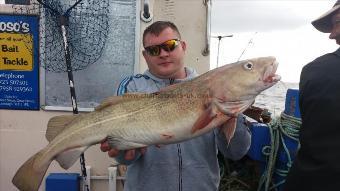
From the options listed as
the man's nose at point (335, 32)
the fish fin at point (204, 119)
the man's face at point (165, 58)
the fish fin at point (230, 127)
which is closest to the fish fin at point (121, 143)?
the fish fin at point (204, 119)

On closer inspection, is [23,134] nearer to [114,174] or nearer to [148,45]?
[114,174]

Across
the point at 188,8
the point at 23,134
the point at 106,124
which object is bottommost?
the point at 23,134

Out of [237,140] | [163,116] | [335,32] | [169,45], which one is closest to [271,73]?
[237,140]

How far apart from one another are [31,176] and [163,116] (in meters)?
1.03

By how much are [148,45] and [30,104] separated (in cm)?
224

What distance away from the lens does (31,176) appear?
2680mm

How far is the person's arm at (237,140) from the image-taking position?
8.89 ft

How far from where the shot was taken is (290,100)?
4797 millimetres

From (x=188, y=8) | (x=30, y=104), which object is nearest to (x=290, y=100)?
(x=188, y=8)

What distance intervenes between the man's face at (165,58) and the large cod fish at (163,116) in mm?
397

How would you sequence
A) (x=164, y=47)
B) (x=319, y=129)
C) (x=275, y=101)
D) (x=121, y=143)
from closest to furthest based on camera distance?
(x=121, y=143), (x=164, y=47), (x=319, y=129), (x=275, y=101)

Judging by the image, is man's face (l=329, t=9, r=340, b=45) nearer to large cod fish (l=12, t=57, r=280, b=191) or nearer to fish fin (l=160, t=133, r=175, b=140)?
large cod fish (l=12, t=57, r=280, b=191)

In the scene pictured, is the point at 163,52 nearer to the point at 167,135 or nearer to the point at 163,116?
the point at 163,116

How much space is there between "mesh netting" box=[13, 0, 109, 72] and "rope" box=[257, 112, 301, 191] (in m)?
2.36
